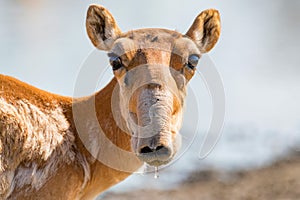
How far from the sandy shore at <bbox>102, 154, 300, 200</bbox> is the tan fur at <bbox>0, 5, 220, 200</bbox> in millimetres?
14438

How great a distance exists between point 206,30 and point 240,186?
16.5 m

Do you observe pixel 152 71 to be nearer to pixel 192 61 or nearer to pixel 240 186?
pixel 192 61

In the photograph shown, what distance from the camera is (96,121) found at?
15656mm

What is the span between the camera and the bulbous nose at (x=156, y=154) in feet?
43.6

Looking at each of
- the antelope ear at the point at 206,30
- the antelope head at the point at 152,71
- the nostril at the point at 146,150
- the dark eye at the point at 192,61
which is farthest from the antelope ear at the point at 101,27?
the nostril at the point at 146,150

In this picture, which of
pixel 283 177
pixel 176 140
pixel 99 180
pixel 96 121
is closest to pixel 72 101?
pixel 96 121

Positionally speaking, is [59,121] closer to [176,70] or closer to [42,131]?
[42,131]

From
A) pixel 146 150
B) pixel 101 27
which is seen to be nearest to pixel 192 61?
pixel 101 27

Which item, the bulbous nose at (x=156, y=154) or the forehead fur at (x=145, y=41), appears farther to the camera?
the forehead fur at (x=145, y=41)

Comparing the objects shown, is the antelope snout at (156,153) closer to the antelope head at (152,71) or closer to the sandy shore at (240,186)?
the antelope head at (152,71)

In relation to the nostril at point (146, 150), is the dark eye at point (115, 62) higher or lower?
higher

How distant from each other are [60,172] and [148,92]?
221 centimetres

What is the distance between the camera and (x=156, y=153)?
13328 millimetres

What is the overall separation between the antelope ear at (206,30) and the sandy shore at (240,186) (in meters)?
14.0
